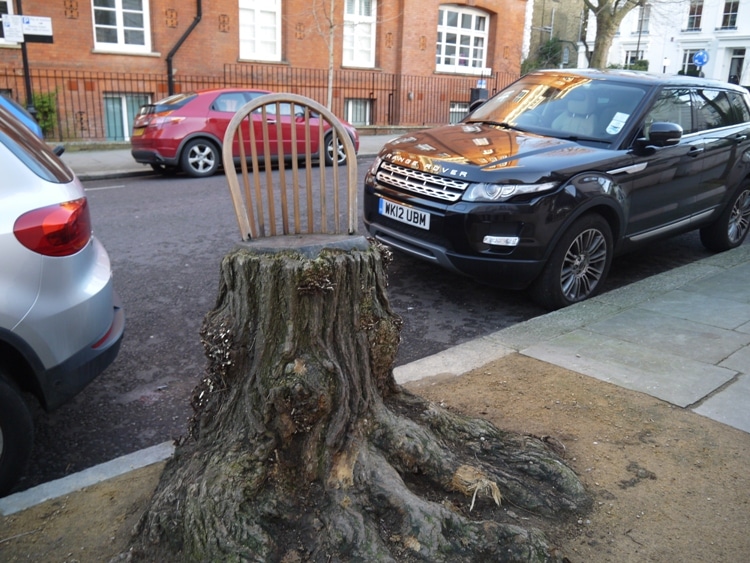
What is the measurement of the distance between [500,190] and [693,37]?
5359cm

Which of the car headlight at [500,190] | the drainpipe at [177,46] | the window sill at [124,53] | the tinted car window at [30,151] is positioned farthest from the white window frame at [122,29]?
the tinted car window at [30,151]

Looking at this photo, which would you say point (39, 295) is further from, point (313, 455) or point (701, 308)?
point (701, 308)

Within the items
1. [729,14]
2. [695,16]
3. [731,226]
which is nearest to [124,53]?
[731,226]

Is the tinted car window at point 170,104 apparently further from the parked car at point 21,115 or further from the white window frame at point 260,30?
the white window frame at point 260,30

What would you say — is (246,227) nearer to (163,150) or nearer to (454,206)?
(454,206)

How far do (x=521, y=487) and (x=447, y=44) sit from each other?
83.1 feet

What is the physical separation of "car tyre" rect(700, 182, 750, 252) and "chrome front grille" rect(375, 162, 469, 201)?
3845 mm

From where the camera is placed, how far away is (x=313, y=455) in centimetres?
244

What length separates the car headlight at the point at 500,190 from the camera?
5.16m

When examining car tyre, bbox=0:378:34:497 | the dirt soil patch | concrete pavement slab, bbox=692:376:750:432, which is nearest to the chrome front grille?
the dirt soil patch

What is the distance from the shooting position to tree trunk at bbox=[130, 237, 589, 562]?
2299 millimetres

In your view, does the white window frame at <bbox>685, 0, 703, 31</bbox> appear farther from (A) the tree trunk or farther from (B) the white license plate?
(A) the tree trunk

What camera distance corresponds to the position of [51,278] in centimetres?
297

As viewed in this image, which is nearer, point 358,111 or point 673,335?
point 673,335
